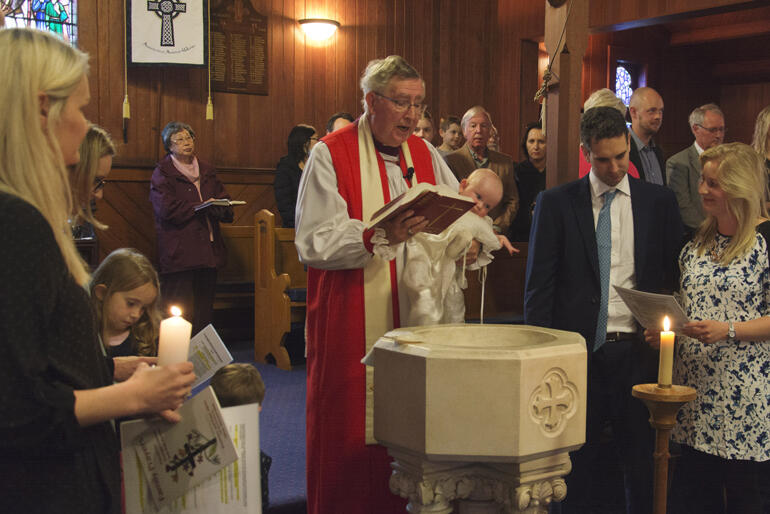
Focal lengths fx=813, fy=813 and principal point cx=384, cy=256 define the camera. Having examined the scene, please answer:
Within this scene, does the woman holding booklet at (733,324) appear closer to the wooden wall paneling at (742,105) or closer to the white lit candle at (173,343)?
the white lit candle at (173,343)

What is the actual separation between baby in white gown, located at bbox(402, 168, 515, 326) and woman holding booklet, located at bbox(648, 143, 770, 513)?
71 cm

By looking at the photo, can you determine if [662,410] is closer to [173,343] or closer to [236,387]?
[236,387]

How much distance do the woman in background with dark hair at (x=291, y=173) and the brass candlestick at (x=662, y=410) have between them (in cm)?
432

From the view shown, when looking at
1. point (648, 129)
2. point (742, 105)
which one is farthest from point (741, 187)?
point (742, 105)

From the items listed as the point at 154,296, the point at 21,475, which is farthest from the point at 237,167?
the point at 21,475

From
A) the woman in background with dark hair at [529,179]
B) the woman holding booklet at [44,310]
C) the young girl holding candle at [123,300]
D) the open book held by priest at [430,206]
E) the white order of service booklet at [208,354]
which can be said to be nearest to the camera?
the woman holding booklet at [44,310]

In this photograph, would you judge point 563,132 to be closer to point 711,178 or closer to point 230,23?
point 711,178

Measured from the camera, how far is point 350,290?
272 centimetres

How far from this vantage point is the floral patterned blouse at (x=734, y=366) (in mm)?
2668

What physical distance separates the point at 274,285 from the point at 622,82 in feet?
24.3

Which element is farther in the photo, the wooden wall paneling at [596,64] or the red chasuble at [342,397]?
the wooden wall paneling at [596,64]

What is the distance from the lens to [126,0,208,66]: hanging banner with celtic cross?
22.4ft

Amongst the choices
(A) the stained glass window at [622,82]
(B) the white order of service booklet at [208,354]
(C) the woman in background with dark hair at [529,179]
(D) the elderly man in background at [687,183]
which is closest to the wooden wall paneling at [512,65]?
(A) the stained glass window at [622,82]

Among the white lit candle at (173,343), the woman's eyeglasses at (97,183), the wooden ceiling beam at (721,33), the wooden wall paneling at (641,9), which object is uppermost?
the wooden ceiling beam at (721,33)
